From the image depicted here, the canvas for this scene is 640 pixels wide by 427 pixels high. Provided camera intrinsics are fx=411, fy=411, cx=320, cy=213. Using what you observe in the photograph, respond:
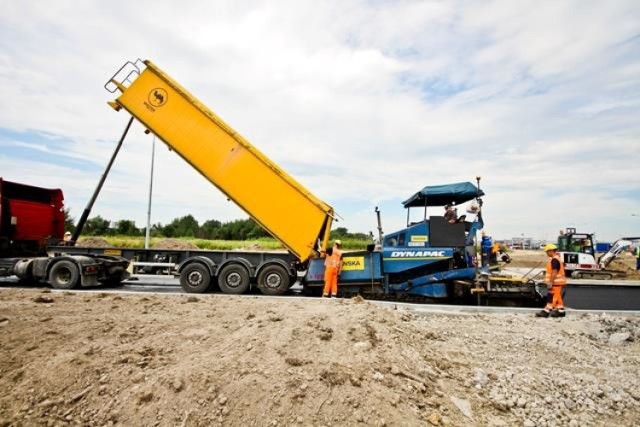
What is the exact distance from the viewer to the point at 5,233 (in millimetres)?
10844

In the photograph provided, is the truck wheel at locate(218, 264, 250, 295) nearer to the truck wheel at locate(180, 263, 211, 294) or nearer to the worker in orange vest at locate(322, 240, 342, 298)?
the truck wheel at locate(180, 263, 211, 294)

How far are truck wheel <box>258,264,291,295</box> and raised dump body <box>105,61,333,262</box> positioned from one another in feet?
2.35

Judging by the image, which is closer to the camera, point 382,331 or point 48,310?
point 382,331

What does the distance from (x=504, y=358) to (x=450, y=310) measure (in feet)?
9.51

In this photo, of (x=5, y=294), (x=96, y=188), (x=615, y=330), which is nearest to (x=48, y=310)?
(x=5, y=294)

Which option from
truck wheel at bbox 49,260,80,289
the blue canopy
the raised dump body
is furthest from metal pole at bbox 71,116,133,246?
the blue canopy

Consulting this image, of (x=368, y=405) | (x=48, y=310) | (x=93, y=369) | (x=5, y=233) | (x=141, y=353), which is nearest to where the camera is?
(x=368, y=405)

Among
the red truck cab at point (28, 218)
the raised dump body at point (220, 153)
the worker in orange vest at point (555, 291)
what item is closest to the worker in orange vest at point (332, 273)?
the raised dump body at point (220, 153)

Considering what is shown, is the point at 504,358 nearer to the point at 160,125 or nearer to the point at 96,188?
the point at 160,125

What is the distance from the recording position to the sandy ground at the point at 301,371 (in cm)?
352

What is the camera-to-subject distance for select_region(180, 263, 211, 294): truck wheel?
10516 millimetres

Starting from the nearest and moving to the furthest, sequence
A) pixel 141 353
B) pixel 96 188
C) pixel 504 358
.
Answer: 1. pixel 141 353
2. pixel 504 358
3. pixel 96 188

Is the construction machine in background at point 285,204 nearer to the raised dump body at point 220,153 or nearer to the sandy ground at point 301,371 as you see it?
the raised dump body at point 220,153

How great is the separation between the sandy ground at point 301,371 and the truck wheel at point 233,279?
3647 mm
